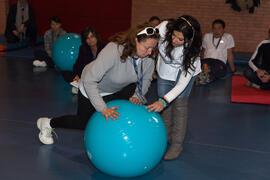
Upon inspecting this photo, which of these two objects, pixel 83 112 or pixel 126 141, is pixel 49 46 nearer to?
pixel 83 112

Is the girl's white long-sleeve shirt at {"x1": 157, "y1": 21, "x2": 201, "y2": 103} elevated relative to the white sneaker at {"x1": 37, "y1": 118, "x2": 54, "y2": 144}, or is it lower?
elevated

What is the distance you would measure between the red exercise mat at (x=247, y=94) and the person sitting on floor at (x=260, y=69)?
0.12 metres

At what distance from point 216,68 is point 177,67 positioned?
10.2 feet

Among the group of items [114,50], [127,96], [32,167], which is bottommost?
[32,167]

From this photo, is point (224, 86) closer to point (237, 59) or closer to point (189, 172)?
point (237, 59)

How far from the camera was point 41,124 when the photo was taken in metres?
3.49

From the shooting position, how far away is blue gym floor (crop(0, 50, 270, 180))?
307 cm

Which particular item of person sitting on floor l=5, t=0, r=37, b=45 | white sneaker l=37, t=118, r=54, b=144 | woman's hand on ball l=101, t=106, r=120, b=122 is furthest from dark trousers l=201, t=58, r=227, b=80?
person sitting on floor l=5, t=0, r=37, b=45

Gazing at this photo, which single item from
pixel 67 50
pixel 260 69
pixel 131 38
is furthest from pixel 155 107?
pixel 67 50

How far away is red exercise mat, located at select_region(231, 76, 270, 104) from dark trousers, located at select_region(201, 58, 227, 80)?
0.90 ft

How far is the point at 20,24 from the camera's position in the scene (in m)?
8.58

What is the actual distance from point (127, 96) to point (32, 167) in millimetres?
1001

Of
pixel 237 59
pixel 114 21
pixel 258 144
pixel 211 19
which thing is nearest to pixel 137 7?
pixel 114 21

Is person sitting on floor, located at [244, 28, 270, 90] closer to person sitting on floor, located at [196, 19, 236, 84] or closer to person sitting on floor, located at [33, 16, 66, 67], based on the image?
person sitting on floor, located at [196, 19, 236, 84]
